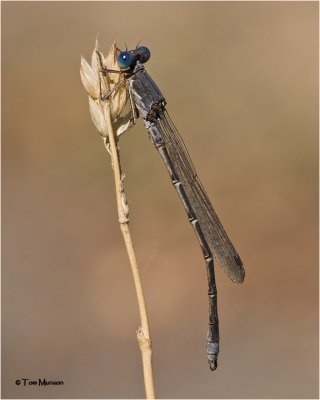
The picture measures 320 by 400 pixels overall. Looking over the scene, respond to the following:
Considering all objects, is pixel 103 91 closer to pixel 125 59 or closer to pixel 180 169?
pixel 125 59

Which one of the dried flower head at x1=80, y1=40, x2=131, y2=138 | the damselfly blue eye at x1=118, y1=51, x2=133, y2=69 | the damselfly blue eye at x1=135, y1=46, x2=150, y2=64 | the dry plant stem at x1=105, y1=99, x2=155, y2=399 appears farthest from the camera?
the damselfly blue eye at x1=135, y1=46, x2=150, y2=64

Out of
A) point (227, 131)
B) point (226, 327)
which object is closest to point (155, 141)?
point (226, 327)

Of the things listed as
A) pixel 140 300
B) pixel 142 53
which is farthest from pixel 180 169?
pixel 140 300

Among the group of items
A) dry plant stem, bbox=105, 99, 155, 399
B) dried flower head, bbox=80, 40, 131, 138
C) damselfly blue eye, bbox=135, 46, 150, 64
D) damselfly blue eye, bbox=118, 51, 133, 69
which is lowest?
dry plant stem, bbox=105, 99, 155, 399

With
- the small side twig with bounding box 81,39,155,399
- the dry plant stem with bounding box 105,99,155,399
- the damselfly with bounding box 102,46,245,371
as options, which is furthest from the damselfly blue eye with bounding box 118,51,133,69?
the dry plant stem with bounding box 105,99,155,399

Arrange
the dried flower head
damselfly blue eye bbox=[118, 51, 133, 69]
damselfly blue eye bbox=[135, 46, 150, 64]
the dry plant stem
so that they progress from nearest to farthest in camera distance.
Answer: the dry plant stem < the dried flower head < damselfly blue eye bbox=[118, 51, 133, 69] < damselfly blue eye bbox=[135, 46, 150, 64]

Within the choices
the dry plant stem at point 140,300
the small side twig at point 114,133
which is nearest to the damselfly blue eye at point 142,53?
the small side twig at point 114,133

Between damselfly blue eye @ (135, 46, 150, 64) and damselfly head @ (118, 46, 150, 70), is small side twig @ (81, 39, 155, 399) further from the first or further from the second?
damselfly blue eye @ (135, 46, 150, 64)
